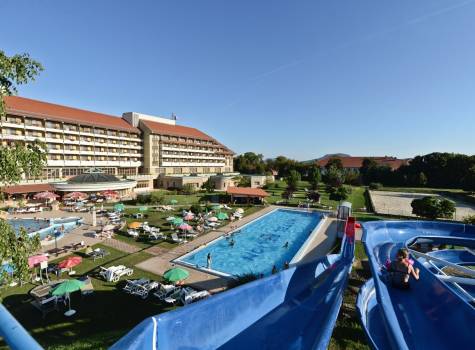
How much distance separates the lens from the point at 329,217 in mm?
33562

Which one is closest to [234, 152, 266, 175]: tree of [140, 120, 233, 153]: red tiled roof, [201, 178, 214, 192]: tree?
[140, 120, 233, 153]: red tiled roof

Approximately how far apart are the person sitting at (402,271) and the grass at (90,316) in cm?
879

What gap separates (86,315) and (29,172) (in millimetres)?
9471

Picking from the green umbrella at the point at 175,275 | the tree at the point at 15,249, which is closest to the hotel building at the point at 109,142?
the green umbrella at the point at 175,275

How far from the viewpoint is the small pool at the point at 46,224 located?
80.4ft

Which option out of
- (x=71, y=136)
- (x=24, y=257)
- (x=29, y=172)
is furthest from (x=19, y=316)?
(x=71, y=136)

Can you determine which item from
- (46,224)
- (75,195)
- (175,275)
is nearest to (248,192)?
(75,195)

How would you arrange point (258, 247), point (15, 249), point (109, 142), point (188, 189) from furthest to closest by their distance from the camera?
point (109, 142) < point (188, 189) < point (258, 247) < point (15, 249)

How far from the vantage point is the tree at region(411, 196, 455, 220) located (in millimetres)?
26547

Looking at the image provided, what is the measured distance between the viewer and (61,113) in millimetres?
47969

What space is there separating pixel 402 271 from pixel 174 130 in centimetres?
6758

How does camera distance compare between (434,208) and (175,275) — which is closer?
(175,275)

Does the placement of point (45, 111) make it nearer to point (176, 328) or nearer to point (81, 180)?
point (81, 180)

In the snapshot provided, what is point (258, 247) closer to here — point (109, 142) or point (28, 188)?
point (28, 188)
